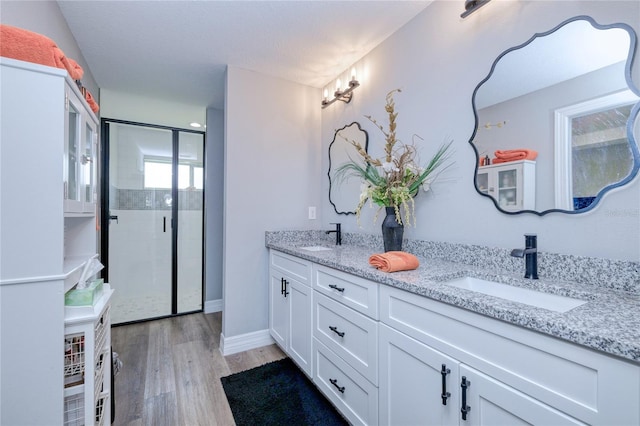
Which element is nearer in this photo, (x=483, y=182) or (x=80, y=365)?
(x=80, y=365)

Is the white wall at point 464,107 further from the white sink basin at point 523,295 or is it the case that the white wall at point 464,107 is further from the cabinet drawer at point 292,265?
the cabinet drawer at point 292,265

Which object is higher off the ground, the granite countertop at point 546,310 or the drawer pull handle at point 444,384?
the granite countertop at point 546,310

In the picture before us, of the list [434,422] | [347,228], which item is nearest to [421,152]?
[347,228]

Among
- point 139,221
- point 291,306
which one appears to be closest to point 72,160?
point 291,306

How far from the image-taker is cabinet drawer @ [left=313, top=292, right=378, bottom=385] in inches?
52.1

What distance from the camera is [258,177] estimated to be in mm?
2525

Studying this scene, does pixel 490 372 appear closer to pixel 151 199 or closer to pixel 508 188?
pixel 508 188

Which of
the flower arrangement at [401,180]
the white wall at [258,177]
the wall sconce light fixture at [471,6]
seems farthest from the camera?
the white wall at [258,177]

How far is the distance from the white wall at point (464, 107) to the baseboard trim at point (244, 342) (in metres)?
1.34

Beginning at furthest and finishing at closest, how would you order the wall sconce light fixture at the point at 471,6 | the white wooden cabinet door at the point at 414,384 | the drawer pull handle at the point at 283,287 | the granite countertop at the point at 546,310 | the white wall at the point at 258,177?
the white wall at the point at 258,177 → the drawer pull handle at the point at 283,287 → the wall sconce light fixture at the point at 471,6 → the white wooden cabinet door at the point at 414,384 → the granite countertop at the point at 546,310

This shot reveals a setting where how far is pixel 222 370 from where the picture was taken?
214 centimetres

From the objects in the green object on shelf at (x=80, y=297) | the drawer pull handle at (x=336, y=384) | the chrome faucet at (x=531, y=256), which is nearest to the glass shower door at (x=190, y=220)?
the drawer pull handle at (x=336, y=384)

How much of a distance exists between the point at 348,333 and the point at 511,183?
1.08 m

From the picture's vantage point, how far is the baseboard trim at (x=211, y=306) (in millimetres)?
3355
